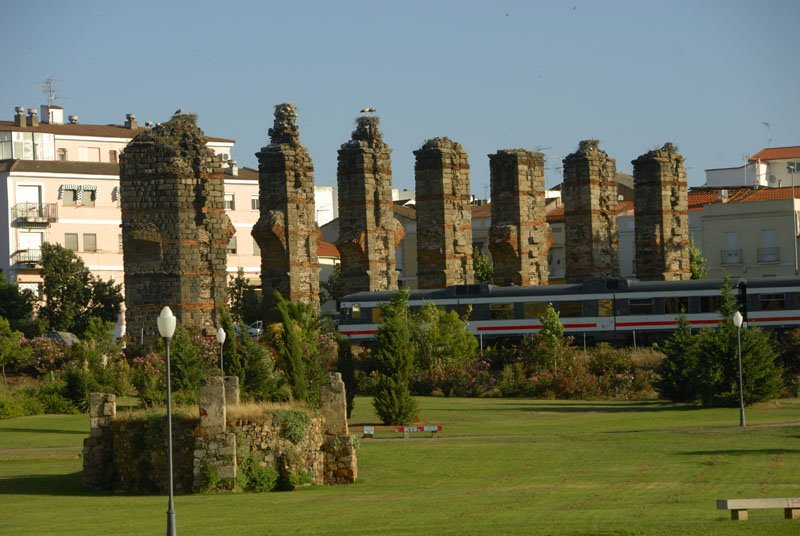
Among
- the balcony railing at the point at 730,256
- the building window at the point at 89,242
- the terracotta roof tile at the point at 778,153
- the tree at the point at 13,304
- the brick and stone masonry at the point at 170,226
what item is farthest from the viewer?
the terracotta roof tile at the point at 778,153

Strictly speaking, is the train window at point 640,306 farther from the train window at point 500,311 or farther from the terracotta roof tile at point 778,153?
the terracotta roof tile at point 778,153

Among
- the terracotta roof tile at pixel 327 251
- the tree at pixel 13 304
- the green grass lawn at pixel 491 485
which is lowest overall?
the green grass lawn at pixel 491 485

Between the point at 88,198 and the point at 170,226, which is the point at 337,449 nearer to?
the point at 170,226

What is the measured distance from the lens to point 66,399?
39.2 m

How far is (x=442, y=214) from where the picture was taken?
54219 millimetres

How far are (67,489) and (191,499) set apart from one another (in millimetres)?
2836

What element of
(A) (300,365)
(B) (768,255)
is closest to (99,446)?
(A) (300,365)

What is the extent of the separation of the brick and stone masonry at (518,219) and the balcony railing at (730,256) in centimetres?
2228

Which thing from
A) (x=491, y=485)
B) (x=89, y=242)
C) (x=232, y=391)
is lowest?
(x=491, y=485)

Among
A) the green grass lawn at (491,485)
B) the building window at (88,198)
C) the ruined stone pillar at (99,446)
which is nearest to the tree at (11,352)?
the green grass lawn at (491,485)

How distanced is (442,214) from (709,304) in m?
10.1

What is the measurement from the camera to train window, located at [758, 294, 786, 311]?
165ft

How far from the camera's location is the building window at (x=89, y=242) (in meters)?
77.4

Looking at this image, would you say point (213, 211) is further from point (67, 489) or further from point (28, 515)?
point (28, 515)
